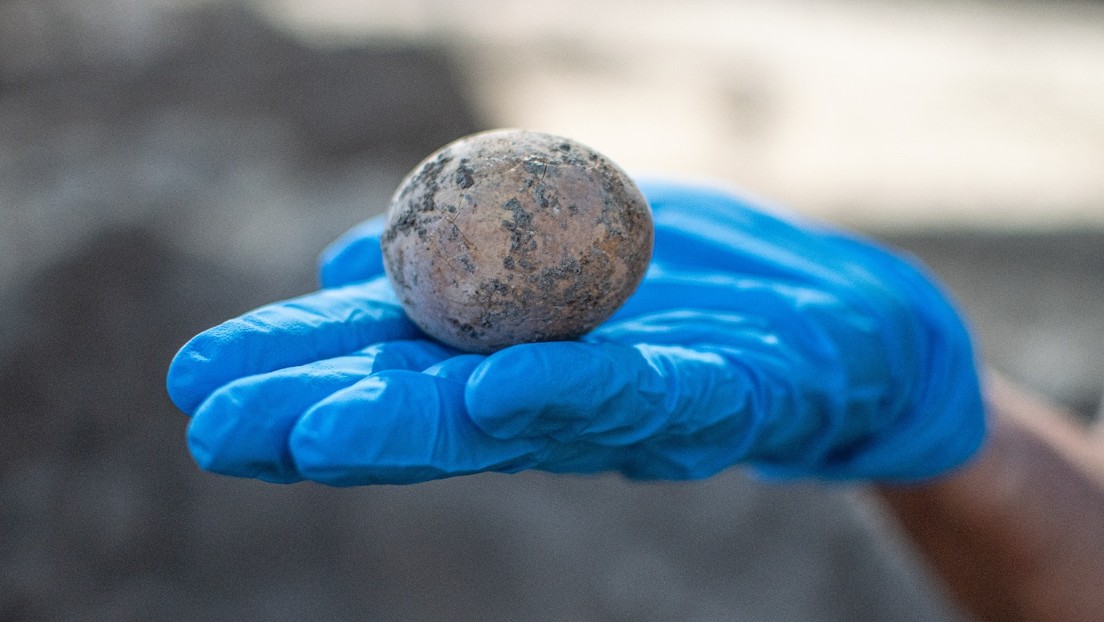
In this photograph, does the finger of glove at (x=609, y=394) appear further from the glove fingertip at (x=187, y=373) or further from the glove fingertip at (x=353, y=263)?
the glove fingertip at (x=353, y=263)

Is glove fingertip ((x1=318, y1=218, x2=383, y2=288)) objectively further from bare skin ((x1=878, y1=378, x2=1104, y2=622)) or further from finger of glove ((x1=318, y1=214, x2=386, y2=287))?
bare skin ((x1=878, y1=378, x2=1104, y2=622))

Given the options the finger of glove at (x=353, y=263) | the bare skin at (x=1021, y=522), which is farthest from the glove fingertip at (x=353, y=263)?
the bare skin at (x=1021, y=522)

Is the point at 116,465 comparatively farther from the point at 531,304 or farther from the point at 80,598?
the point at 531,304

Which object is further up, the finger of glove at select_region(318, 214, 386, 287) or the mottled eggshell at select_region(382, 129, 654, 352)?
the mottled eggshell at select_region(382, 129, 654, 352)

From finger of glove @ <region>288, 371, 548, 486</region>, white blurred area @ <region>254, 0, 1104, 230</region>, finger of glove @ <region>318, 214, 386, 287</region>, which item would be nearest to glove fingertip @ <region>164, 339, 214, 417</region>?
finger of glove @ <region>288, 371, 548, 486</region>

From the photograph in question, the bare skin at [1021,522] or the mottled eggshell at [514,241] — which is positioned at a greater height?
the mottled eggshell at [514,241]

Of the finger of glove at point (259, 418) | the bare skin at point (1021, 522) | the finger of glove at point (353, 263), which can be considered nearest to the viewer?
the finger of glove at point (259, 418)

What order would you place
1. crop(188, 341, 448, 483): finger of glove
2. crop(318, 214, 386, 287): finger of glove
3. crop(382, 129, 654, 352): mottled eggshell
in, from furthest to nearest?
crop(318, 214, 386, 287): finger of glove < crop(382, 129, 654, 352): mottled eggshell < crop(188, 341, 448, 483): finger of glove

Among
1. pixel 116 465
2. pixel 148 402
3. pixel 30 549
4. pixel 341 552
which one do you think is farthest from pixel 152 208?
pixel 341 552
